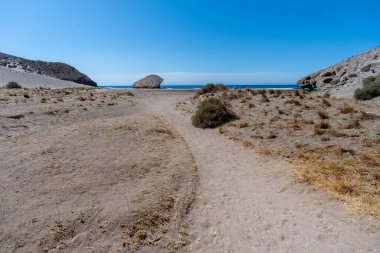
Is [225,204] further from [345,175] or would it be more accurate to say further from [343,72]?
[343,72]

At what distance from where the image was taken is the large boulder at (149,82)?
74375 millimetres

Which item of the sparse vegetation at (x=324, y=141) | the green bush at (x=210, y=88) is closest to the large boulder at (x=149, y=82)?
the green bush at (x=210, y=88)

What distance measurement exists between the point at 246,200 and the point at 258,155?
3987mm

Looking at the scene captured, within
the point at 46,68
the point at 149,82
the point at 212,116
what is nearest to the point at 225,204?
the point at 212,116

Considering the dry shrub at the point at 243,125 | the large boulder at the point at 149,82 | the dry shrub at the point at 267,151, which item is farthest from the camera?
the large boulder at the point at 149,82

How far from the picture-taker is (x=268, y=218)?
21.0 feet

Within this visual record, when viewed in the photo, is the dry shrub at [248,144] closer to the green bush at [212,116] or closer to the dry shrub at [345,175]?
the dry shrub at [345,175]

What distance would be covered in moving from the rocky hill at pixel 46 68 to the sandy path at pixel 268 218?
74213 mm

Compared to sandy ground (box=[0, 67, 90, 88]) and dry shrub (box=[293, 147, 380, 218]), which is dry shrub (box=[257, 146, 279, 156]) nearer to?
dry shrub (box=[293, 147, 380, 218])

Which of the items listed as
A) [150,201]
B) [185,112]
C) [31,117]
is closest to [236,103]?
[185,112]

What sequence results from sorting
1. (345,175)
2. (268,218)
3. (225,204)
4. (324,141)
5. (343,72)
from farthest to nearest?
1. (343,72)
2. (324,141)
3. (345,175)
4. (225,204)
5. (268,218)

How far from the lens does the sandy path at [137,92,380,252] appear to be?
5.36 meters

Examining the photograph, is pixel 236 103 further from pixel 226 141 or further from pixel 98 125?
pixel 98 125

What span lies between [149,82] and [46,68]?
31071 millimetres
